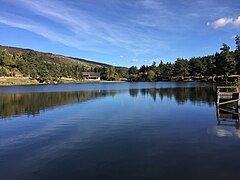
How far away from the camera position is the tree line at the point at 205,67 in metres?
100

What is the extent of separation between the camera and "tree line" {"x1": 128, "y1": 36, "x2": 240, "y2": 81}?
329ft

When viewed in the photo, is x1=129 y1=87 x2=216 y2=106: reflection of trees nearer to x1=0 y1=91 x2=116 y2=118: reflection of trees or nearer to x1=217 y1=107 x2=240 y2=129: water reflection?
x1=217 y1=107 x2=240 y2=129: water reflection

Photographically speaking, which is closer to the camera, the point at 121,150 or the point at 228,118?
the point at 121,150

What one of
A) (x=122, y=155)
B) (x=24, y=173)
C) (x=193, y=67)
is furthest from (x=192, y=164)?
(x=193, y=67)

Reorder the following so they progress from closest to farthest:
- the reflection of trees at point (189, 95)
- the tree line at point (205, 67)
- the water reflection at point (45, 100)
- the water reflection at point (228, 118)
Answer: the water reflection at point (228, 118)
the water reflection at point (45, 100)
the reflection of trees at point (189, 95)
the tree line at point (205, 67)

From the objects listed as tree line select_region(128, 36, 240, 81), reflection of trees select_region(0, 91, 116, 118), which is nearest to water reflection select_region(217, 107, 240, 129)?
reflection of trees select_region(0, 91, 116, 118)

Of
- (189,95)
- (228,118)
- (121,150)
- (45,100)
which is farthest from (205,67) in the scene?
(121,150)

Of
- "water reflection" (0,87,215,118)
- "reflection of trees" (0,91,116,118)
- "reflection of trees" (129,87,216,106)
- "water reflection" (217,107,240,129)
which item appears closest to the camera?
"water reflection" (217,107,240,129)

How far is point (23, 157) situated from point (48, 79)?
15674cm

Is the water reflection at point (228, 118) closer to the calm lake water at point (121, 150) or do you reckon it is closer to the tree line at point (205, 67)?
the calm lake water at point (121, 150)

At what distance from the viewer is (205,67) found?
146 meters

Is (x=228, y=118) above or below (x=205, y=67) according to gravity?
below

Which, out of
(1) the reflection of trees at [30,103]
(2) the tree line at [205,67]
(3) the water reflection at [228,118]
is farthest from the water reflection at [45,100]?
(2) the tree line at [205,67]

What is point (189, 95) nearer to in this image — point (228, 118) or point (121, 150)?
point (228, 118)
